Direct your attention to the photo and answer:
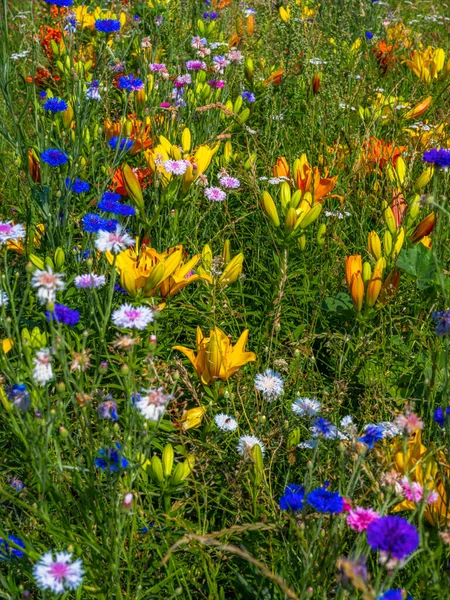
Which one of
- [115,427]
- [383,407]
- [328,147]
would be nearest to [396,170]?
[328,147]

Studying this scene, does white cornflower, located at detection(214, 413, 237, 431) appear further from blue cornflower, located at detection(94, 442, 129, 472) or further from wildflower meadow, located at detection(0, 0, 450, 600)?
blue cornflower, located at detection(94, 442, 129, 472)

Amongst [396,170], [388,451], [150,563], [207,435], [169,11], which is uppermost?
[169,11]

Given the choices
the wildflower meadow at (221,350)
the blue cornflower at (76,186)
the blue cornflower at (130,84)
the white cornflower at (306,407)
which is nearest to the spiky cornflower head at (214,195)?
the wildflower meadow at (221,350)

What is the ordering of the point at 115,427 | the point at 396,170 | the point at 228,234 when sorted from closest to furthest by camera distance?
the point at 115,427
the point at 396,170
the point at 228,234

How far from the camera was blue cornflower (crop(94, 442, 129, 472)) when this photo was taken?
1166 mm

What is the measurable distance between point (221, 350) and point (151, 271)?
0.27m

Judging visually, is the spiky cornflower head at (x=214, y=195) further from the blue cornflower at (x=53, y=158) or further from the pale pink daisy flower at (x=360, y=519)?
the pale pink daisy flower at (x=360, y=519)

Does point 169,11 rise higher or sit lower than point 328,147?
higher

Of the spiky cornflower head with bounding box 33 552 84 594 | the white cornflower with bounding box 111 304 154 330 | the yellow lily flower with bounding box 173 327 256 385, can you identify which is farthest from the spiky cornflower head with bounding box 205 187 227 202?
the spiky cornflower head with bounding box 33 552 84 594

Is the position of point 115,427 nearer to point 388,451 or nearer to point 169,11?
Result: point 388,451

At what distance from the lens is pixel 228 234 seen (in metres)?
2.46

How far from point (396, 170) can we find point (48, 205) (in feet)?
3.66

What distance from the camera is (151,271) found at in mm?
1684

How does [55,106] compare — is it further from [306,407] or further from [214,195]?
[306,407]
